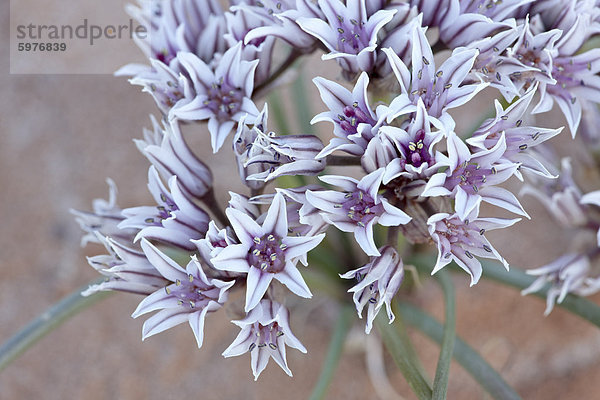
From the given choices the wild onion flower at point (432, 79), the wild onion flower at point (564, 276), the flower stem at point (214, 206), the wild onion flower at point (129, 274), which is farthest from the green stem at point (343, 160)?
the wild onion flower at point (564, 276)

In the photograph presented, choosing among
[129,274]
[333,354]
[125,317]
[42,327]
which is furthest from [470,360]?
[125,317]

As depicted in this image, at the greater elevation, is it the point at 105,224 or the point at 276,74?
the point at 276,74

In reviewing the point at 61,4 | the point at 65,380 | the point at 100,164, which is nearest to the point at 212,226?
the point at 65,380

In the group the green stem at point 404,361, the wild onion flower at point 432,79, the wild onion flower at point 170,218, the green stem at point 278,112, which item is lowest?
the green stem at point 404,361

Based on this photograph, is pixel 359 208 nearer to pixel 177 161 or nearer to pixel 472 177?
pixel 472 177

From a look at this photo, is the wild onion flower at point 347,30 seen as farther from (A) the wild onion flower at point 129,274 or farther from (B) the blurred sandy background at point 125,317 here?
(B) the blurred sandy background at point 125,317

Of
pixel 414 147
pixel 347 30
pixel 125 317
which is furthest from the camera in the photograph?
pixel 125 317

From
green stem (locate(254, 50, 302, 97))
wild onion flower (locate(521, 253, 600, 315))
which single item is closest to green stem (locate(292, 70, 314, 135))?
green stem (locate(254, 50, 302, 97))
